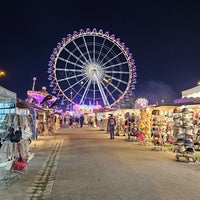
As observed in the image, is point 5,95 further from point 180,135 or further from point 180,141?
point 180,135

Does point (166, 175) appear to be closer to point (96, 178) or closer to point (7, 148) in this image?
point (96, 178)

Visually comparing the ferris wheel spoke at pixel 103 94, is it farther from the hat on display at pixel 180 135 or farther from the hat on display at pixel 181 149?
the hat on display at pixel 181 149

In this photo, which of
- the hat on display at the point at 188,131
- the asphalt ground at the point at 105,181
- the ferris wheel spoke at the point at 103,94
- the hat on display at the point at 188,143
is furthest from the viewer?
the ferris wheel spoke at the point at 103,94

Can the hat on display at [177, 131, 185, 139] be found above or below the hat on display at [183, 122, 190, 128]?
below

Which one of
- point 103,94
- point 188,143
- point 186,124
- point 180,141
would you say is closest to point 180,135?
point 180,141

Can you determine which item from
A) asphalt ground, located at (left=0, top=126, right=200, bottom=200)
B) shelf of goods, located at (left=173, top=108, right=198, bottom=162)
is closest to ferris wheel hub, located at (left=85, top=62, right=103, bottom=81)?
shelf of goods, located at (left=173, top=108, right=198, bottom=162)

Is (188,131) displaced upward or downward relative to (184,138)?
upward

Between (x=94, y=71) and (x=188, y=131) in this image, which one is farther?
(x=94, y=71)

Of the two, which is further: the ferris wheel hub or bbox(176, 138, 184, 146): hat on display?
the ferris wheel hub

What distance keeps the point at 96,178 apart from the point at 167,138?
10503 mm

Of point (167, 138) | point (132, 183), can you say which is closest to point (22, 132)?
point (132, 183)

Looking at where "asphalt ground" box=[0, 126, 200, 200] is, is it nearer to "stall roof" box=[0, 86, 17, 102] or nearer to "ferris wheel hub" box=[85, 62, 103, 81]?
"stall roof" box=[0, 86, 17, 102]

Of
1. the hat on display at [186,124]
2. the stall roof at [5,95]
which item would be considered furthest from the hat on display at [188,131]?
the stall roof at [5,95]

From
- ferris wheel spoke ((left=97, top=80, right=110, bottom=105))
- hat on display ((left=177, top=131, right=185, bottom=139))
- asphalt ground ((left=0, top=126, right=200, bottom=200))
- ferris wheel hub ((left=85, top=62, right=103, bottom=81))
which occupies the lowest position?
asphalt ground ((left=0, top=126, right=200, bottom=200))
